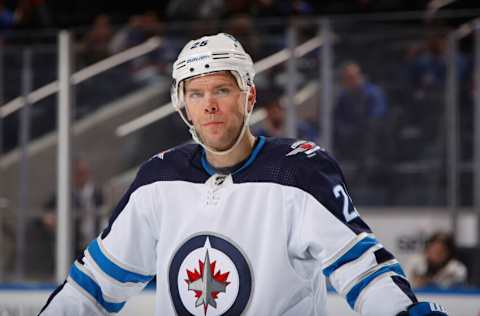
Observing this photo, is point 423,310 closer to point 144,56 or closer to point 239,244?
point 239,244

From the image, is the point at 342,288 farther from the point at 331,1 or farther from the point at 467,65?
the point at 331,1

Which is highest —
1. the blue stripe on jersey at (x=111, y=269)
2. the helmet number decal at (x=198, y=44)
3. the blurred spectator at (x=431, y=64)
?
the blurred spectator at (x=431, y=64)

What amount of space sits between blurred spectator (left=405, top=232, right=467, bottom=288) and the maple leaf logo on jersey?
2076 millimetres

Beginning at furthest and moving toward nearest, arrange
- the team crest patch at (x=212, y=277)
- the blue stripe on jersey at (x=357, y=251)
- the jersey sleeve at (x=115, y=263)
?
the jersey sleeve at (x=115, y=263) < the team crest patch at (x=212, y=277) < the blue stripe on jersey at (x=357, y=251)

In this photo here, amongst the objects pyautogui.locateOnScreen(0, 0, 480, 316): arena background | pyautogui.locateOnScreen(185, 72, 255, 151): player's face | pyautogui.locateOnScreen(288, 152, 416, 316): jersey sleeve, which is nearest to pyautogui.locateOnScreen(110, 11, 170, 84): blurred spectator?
pyautogui.locateOnScreen(0, 0, 480, 316): arena background

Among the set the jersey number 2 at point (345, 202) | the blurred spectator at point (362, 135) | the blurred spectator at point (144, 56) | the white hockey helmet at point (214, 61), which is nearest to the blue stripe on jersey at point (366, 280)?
the jersey number 2 at point (345, 202)

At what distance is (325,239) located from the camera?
1672 millimetres

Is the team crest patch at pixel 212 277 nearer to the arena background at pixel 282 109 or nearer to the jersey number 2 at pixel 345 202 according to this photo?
the jersey number 2 at pixel 345 202

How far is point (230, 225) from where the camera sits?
1.79 m

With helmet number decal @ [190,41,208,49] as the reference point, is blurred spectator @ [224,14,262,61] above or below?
above

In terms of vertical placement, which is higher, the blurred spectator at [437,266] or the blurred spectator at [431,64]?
the blurred spectator at [431,64]

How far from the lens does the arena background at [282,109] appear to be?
3664 mm

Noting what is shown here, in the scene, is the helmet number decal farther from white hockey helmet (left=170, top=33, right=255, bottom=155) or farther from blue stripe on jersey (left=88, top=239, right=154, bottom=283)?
blue stripe on jersey (left=88, top=239, right=154, bottom=283)

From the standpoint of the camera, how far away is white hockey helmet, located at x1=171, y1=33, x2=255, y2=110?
1.77 meters
